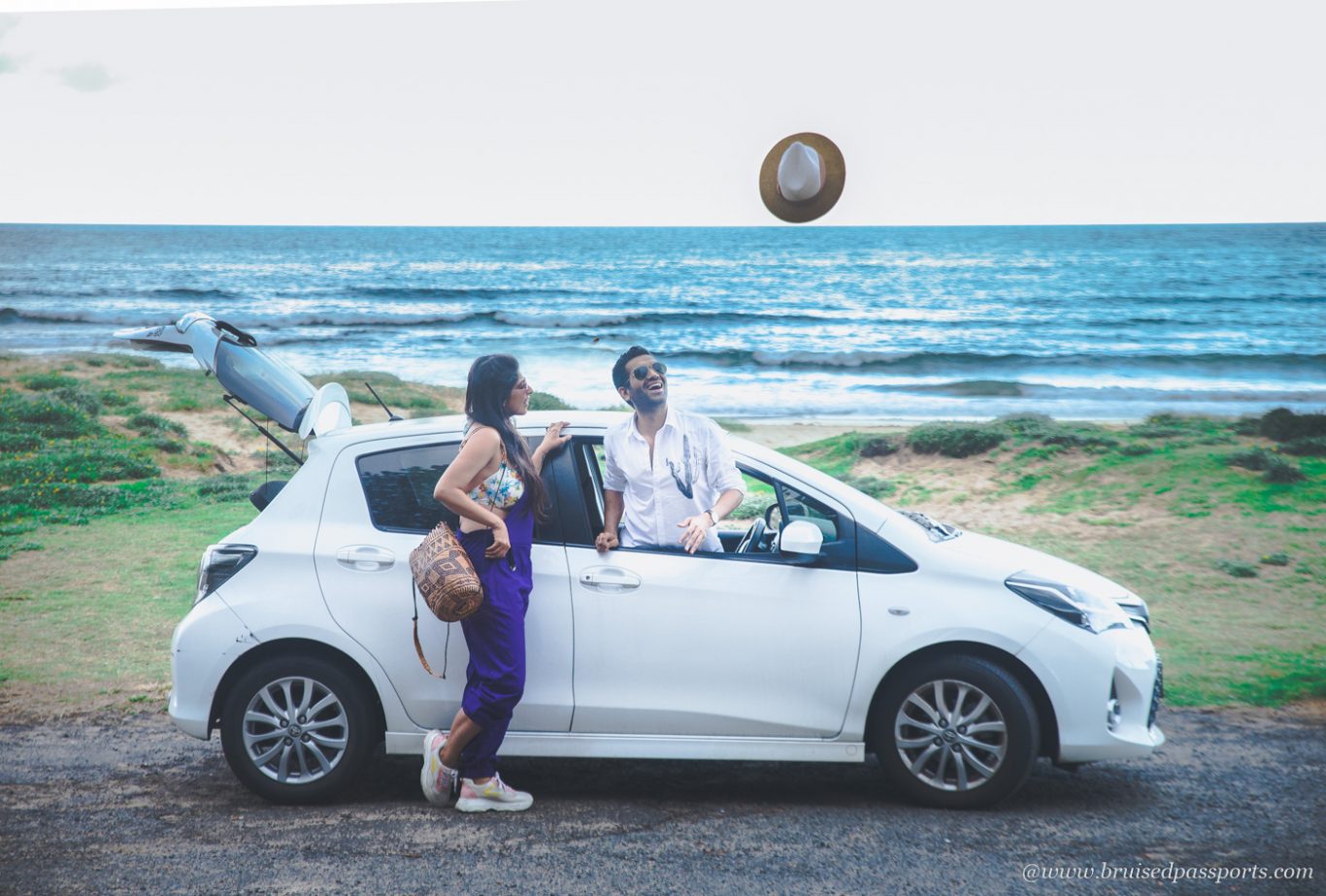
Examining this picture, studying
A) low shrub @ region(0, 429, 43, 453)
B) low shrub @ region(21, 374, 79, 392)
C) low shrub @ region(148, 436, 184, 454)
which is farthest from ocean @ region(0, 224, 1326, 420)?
low shrub @ region(0, 429, 43, 453)

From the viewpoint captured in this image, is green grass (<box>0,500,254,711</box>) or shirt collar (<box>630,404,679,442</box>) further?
green grass (<box>0,500,254,711</box>)

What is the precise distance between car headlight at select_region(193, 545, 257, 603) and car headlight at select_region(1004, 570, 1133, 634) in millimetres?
3018

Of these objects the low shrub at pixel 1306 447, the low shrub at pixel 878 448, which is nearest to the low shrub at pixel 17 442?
the low shrub at pixel 878 448

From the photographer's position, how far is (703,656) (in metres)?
4.73

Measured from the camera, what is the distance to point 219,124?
80.7 feet

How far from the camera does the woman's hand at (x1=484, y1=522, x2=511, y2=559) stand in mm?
4508

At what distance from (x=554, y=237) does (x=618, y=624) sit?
4797 cm

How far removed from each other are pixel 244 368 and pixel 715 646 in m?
2.55

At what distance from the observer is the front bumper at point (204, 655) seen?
4.77 meters

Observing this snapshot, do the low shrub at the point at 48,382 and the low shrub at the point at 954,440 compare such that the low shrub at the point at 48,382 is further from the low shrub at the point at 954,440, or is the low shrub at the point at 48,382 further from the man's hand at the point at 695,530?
the man's hand at the point at 695,530

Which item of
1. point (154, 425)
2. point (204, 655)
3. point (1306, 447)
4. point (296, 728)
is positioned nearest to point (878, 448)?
point (1306, 447)

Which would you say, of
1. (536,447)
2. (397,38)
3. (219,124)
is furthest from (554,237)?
(536,447)

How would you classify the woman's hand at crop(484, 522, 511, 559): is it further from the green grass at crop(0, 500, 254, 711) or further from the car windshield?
the green grass at crop(0, 500, 254, 711)

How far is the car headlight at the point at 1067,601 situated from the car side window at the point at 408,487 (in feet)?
6.12
